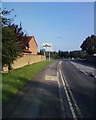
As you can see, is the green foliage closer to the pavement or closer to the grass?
the grass

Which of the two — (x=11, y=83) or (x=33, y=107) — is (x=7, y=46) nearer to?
(x=11, y=83)

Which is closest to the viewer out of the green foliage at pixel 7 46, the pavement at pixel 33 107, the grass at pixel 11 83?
the pavement at pixel 33 107

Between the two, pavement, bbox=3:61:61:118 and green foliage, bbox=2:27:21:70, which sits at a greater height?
green foliage, bbox=2:27:21:70

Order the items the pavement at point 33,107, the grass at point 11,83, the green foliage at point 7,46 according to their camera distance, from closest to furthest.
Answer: the pavement at point 33,107, the grass at point 11,83, the green foliage at point 7,46

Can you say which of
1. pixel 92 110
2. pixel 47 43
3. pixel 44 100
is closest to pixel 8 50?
pixel 44 100

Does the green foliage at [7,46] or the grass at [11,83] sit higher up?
the green foliage at [7,46]

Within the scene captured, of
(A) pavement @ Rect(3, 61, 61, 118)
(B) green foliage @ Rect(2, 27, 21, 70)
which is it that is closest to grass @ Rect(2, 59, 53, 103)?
(A) pavement @ Rect(3, 61, 61, 118)

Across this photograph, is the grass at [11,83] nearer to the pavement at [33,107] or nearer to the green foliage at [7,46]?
the pavement at [33,107]

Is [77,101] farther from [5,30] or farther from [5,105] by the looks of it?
[5,30]

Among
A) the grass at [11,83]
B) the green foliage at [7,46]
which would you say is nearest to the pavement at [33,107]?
the grass at [11,83]

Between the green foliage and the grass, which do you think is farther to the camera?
the green foliage

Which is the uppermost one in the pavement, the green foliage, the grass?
the green foliage

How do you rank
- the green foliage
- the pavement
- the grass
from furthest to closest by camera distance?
the green foliage < the grass < the pavement

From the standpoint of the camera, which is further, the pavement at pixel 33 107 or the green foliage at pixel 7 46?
the green foliage at pixel 7 46
